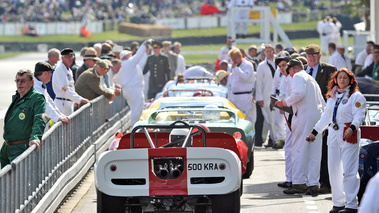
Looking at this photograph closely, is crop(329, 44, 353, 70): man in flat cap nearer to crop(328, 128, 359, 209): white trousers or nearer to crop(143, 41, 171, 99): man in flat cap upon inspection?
crop(143, 41, 171, 99): man in flat cap

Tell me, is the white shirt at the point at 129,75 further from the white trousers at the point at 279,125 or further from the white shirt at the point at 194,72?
the white shirt at the point at 194,72

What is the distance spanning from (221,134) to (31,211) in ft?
6.93

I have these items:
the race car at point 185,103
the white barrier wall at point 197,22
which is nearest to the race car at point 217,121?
the race car at point 185,103

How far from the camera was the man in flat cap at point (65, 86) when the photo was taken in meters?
13.8

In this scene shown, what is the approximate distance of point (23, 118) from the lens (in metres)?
9.14

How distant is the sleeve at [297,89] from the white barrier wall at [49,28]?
58.9 metres

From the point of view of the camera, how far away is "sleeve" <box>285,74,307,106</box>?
11.4 m

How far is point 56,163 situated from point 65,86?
2988 mm

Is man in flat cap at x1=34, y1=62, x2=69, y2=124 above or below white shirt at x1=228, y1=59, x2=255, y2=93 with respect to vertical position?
above

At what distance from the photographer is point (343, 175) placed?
9.86 metres

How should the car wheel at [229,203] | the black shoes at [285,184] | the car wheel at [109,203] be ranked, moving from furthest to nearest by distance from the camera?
1. the black shoes at [285,184]
2. the car wheel at [109,203]
3. the car wheel at [229,203]

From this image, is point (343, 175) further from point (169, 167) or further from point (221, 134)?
point (169, 167)

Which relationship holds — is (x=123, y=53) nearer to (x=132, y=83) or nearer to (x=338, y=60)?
(x=132, y=83)

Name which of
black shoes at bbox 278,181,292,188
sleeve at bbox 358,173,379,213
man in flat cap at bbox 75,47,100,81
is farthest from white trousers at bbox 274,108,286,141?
sleeve at bbox 358,173,379,213
